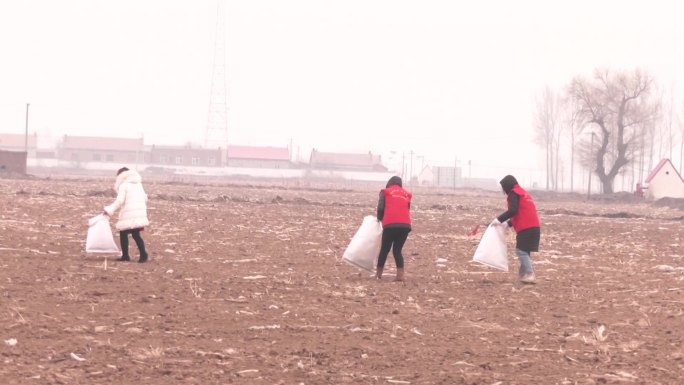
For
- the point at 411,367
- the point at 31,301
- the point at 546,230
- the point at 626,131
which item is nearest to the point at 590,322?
the point at 411,367

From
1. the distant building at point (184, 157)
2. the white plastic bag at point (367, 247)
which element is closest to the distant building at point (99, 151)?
the distant building at point (184, 157)

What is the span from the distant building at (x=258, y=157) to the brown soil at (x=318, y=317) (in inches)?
4909

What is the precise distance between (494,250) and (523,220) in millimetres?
841

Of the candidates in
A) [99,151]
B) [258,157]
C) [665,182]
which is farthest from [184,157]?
[665,182]

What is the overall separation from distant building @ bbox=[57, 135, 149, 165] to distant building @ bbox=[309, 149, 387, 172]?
100 feet

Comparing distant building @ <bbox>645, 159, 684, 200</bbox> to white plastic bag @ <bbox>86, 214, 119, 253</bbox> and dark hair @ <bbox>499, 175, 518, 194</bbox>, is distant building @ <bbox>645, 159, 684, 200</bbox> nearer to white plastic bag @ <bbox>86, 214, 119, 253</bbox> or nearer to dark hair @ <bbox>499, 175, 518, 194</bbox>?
dark hair @ <bbox>499, 175, 518, 194</bbox>

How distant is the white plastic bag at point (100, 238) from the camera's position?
14844 millimetres

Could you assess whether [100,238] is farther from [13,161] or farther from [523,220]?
[13,161]

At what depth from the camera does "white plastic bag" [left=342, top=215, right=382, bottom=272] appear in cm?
1400

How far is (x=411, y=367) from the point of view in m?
8.01

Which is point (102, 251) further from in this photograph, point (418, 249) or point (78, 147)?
point (78, 147)

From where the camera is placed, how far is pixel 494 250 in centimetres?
1440

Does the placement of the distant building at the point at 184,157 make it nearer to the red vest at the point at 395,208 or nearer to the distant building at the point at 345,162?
the distant building at the point at 345,162

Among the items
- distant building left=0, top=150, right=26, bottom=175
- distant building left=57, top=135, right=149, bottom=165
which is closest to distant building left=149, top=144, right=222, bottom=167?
distant building left=57, top=135, right=149, bottom=165
